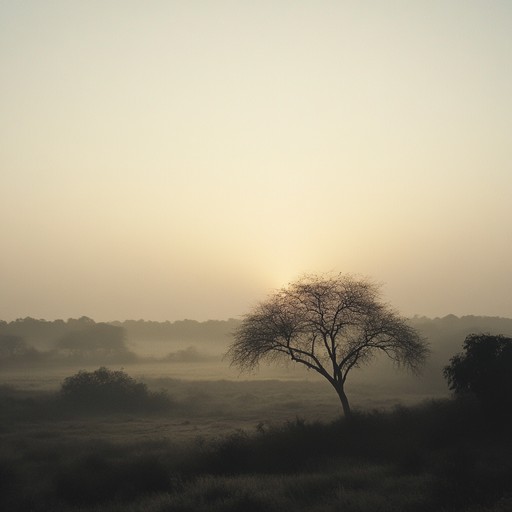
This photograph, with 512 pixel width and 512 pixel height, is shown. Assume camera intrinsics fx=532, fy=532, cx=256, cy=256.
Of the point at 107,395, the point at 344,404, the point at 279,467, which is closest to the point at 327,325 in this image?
the point at 344,404

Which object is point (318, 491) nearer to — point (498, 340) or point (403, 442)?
point (403, 442)

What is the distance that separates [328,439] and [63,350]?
118 metres

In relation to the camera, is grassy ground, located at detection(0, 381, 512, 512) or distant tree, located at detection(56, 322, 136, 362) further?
distant tree, located at detection(56, 322, 136, 362)

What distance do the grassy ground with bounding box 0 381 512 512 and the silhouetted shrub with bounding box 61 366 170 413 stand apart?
19.4 metres

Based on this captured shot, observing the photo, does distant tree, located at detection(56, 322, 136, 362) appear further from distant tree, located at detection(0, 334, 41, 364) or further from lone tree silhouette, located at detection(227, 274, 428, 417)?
lone tree silhouette, located at detection(227, 274, 428, 417)

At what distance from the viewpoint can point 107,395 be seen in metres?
55.5

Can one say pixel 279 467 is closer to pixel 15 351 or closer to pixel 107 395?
pixel 107 395

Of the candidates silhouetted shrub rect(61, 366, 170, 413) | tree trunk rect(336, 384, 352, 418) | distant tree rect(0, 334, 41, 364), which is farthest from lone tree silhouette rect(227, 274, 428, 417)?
distant tree rect(0, 334, 41, 364)

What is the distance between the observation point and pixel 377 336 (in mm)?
34500

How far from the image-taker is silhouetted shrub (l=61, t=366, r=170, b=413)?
53719mm

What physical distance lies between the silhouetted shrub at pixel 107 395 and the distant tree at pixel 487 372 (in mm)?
33342

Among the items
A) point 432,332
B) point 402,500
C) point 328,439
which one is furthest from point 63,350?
point 402,500

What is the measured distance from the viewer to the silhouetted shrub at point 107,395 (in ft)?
176

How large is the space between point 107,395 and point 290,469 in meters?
38.3
